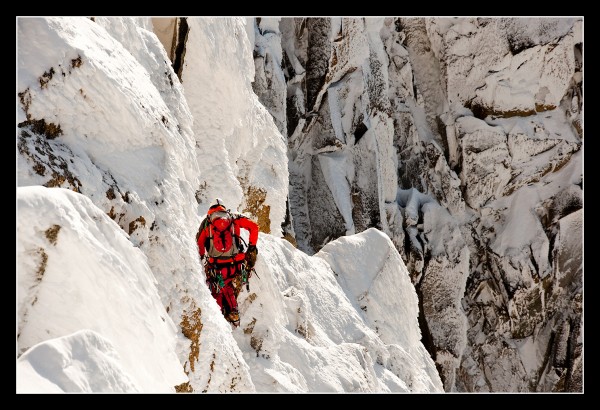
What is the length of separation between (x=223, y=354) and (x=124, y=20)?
3.53 metres

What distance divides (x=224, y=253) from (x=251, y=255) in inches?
16.4

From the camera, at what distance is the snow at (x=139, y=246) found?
4441mm

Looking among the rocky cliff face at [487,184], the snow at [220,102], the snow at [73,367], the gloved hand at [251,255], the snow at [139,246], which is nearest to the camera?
the snow at [73,367]

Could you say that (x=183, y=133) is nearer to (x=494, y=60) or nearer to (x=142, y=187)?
(x=142, y=187)

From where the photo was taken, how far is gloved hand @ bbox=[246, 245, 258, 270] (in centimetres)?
823

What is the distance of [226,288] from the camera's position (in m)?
8.12

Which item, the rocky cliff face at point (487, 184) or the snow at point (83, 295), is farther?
the rocky cliff face at point (487, 184)

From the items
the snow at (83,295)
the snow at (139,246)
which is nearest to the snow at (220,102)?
the snow at (139,246)

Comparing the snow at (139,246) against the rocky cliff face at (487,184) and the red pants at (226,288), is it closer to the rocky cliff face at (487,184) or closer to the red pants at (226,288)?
the red pants at (226,288)

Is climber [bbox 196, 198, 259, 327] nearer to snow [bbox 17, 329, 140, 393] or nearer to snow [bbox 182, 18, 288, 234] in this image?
snow [bbox 182, 18, 288, 234]

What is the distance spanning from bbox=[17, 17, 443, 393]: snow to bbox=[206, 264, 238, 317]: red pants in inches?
13.8

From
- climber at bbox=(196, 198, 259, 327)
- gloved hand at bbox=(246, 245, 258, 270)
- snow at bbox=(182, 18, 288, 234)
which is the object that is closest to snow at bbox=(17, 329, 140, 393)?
climber at bbox=(196, 198, 259, 327)

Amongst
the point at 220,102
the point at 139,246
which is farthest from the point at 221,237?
the point at 220,102

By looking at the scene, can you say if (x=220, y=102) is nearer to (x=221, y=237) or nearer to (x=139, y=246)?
(x=221, y=237)
